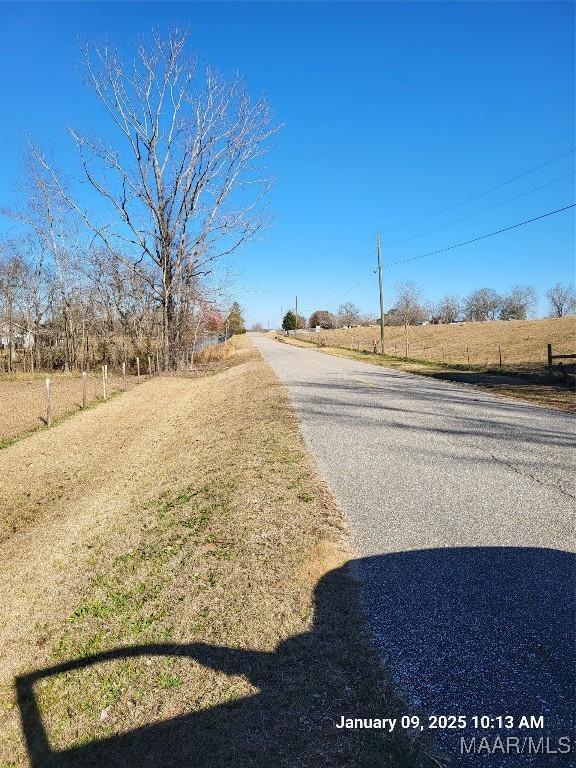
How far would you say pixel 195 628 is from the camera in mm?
3135

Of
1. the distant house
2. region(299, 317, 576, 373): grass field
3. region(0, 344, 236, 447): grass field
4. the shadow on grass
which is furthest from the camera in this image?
region(299, 317, 576, 373): grass field

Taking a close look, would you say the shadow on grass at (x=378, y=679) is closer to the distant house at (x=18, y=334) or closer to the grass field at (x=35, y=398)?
the grass field at (x=35, y=398)

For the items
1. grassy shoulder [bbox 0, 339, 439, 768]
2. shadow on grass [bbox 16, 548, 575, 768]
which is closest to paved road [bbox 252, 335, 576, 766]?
shadow on grass [bbox 16, 548, 575, 768]

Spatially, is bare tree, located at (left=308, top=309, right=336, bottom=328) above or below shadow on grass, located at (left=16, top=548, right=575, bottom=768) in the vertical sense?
above

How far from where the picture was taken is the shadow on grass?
2.14m

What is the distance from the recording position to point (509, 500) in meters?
4.69

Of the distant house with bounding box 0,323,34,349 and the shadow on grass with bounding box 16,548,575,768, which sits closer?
the shadow on grass with bounding box 16,548,575,768

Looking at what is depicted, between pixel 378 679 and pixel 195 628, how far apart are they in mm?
1272

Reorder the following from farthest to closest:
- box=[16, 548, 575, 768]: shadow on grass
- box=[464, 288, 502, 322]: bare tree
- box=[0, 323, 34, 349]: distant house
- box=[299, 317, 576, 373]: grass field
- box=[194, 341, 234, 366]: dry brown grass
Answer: box=[464, 288, 502, 322]: bare tree → box=[194, 341, 234, 366]: dry brown grass → box=[299, 317, 576, 373]: grass field → box=[0, 323, 34, 349]: distant house → box=[16, 548, 575, 768]: shadow on grass

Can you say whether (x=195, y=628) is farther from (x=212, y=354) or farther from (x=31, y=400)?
(x=212, y=354)

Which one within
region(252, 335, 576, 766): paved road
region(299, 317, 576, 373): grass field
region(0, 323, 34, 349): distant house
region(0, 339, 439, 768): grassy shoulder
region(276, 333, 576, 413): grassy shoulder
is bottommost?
region(0, 339, 439, 768): grassy shoulder

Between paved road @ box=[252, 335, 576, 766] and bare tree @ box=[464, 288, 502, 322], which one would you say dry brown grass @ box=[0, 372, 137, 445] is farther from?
bare tree @ box=[464, 288, 502, 322]

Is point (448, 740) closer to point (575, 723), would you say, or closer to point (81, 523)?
point (575, 723)

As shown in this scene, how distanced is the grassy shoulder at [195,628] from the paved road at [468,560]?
25 centimetres
